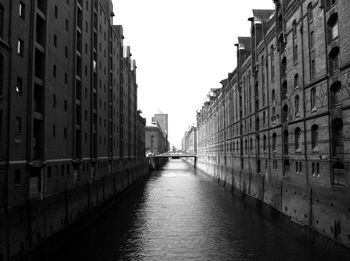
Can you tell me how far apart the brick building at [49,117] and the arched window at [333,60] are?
15301 millimetres

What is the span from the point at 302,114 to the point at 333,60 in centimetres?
498

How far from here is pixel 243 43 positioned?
47.5m

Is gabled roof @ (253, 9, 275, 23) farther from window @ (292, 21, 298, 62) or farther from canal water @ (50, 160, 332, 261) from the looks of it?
canal water @ (50, 160, 332, 261)

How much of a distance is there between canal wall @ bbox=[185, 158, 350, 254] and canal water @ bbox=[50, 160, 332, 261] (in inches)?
32.2

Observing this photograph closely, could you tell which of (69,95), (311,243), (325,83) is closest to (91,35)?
(69,95)

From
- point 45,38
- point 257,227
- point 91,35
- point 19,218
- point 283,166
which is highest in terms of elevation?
point 91,35

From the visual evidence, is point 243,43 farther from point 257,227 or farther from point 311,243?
point 311,243

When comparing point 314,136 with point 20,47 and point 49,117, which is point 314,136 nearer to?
point 49,117

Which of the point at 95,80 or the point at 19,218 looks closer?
the point at 19,218

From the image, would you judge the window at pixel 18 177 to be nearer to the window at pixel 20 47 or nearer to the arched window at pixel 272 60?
the window at pixel 20 47

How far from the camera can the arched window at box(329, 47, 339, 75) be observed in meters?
18.2

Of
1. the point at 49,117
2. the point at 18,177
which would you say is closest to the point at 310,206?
the point at 18,177

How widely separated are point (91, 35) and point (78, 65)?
17.0ft

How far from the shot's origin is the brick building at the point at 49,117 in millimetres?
16156
